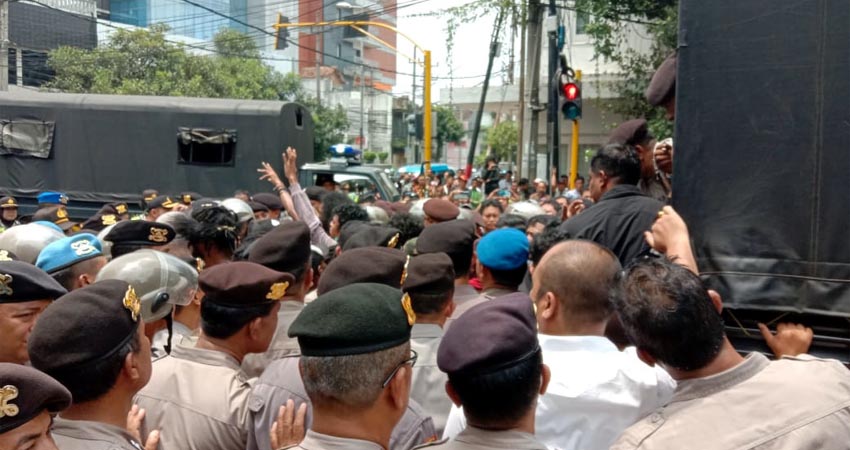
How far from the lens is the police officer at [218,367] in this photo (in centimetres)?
300

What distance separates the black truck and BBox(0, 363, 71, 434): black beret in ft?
38.8

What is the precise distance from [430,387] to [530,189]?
43.6ft

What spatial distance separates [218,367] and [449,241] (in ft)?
5.80

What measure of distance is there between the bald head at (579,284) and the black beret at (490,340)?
1.75 ft

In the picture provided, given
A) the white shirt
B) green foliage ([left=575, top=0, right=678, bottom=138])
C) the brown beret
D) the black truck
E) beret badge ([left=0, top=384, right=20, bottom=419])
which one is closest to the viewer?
beret badge ([left=0, top=384, right=20, bottom=419])

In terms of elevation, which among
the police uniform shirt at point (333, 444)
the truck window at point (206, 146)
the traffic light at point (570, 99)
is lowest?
the police uniform shirt at point (333, 444)

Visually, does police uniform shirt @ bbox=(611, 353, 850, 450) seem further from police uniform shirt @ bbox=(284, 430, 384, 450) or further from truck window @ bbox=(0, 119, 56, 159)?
truck window @ bbox=(0, 119, 56, 159)

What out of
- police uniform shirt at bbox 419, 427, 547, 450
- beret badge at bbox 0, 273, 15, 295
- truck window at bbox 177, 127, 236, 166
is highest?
truck window at bbox 177, 127, 236, 166

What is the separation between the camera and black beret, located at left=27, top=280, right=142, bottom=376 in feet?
7.97

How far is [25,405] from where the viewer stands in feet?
6.56

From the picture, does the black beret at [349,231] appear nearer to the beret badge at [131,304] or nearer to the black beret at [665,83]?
the black beret at [665,83]

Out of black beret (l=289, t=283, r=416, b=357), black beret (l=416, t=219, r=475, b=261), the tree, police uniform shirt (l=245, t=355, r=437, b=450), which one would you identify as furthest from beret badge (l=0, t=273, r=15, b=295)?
the tree

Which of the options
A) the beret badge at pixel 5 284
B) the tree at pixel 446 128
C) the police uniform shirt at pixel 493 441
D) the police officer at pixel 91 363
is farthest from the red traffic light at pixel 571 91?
the tree at pixel 446 128

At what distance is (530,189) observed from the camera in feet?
53.7
